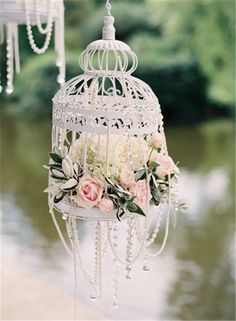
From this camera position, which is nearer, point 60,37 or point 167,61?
point 60,37

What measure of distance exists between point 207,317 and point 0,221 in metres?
1.89

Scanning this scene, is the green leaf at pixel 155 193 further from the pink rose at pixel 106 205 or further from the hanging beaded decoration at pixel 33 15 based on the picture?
the hanging beaded decoration at pixel 33 15

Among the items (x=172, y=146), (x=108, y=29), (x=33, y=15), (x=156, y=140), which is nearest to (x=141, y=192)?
(x=156, y=140)

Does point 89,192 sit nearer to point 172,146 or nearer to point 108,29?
point 108,29

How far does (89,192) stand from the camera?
1.28m

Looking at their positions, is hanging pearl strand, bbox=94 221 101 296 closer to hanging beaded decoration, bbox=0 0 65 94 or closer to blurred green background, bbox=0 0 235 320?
hanging beaded decoration, bbox=0 0 65 94

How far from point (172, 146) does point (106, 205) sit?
5.66m

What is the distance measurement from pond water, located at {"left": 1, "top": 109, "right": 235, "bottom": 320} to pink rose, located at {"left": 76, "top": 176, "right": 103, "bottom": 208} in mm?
1186

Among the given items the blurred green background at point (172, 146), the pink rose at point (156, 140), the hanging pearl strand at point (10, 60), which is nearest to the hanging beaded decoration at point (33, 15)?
the hanging pearl strand at point (10, 60)

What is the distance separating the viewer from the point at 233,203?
4691mm

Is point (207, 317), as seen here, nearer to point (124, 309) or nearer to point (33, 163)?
point (124, 309)

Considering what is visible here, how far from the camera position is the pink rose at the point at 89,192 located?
1.28 m

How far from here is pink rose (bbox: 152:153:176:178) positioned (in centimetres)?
134

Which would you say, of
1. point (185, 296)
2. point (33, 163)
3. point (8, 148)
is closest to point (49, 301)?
point (185, 296)
